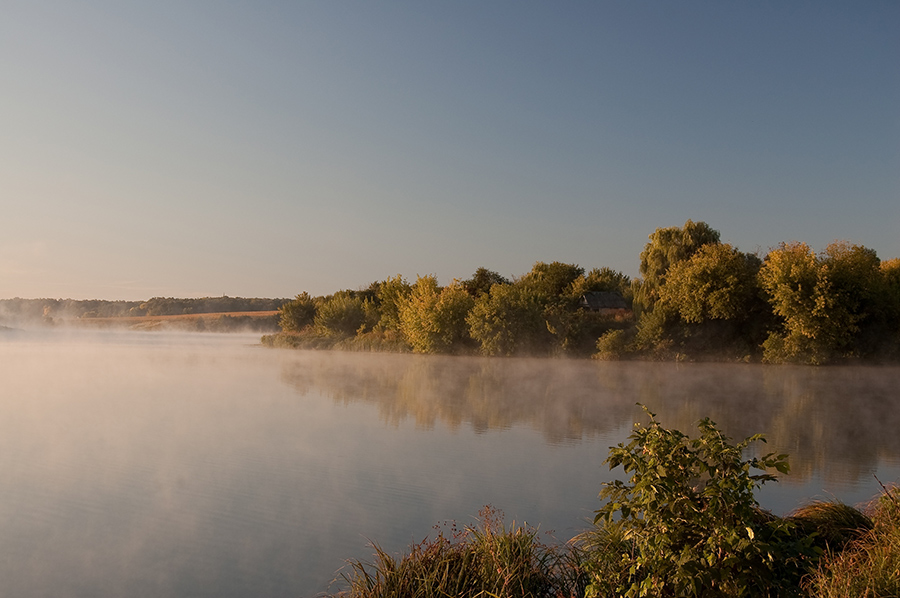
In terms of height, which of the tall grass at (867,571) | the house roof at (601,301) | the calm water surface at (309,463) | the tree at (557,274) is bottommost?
the calm water surface at (309,463)

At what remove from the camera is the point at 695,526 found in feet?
13.7

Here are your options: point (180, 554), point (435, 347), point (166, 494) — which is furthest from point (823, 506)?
point (435, 347)

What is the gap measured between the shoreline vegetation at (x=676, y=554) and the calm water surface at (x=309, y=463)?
169 cm

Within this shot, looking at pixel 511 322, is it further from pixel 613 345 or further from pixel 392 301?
pixel 392 301

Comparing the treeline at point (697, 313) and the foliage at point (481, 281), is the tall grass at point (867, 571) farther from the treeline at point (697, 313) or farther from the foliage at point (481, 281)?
the foliage at point (481, 281)

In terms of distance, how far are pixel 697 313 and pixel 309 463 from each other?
96.4ft

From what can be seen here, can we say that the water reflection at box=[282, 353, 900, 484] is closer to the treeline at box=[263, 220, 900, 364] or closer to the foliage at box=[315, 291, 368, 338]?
the treeline at box=[263, 220, 900, 364]

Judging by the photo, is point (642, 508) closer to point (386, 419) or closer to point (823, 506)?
point (823, 506)

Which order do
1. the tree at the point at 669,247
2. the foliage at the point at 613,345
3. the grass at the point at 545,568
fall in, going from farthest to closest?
the tree at the point at 669,247, the foliage at the point at 613,345, the grass at the point at 545,568

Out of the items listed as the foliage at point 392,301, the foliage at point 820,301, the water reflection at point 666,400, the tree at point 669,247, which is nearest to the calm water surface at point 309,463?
the water reflection at point 666,400

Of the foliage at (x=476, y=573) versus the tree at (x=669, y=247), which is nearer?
the foliage at (x=476, y=573)

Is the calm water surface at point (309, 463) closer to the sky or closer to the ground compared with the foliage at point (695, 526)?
closer to the ground

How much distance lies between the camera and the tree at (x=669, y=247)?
42.2m

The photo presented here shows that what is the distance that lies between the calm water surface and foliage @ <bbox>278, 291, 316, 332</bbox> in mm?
40019
